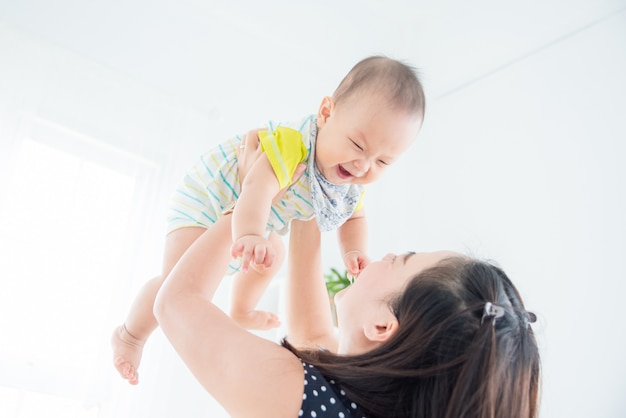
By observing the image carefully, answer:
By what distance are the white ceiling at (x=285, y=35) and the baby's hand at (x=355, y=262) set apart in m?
1.96

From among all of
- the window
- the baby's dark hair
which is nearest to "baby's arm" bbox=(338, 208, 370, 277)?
the baby's dark hair

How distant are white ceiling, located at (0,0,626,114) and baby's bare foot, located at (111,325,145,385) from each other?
6.44 ft

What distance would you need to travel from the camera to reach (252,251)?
87 cm

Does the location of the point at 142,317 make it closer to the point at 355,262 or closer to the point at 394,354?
the point at 355,262

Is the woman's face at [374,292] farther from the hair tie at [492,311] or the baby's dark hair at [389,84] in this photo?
the baby's dark hair at [389,84]

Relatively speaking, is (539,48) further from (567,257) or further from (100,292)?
(100,292)

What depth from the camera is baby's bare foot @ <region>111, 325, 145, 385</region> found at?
1.12m

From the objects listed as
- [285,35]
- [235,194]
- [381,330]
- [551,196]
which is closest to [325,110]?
[235,194]

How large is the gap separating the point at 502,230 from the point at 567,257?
338 mm

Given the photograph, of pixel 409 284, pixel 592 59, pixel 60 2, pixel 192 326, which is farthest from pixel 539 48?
pixel 192 326

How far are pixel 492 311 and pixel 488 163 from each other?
2.25 metres

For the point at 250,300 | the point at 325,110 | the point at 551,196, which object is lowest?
the point at 250,300

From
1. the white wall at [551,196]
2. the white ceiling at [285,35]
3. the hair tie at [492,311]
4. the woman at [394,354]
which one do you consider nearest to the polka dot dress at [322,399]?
the woman at [394,354]

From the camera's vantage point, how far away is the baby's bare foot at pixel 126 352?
44.1 inches
